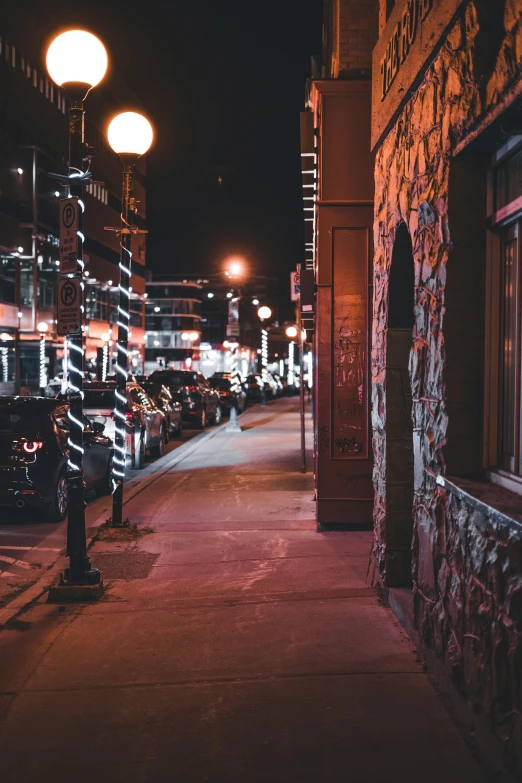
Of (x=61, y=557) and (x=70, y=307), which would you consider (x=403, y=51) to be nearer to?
(x=70, y=307)

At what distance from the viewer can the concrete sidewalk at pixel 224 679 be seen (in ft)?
14.1

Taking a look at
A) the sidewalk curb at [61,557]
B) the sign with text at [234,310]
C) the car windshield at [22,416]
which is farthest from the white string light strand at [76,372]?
the sign with text at [234,310]

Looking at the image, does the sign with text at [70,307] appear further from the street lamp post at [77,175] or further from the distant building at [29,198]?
the distant building at [29,198]

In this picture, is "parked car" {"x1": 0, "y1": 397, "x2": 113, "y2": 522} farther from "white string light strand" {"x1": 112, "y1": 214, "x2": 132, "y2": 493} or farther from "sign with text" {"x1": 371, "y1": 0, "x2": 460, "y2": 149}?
"sign with text" {"x1": 371, "y1": 0, "x2": 460, "y2": 149}

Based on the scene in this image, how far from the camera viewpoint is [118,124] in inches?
380

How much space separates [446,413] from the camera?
16.7 ft

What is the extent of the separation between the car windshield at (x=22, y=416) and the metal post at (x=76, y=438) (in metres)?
3.85

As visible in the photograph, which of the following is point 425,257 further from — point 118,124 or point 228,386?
point 228,386

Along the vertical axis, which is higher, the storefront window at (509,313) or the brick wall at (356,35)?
the brick wall at (356,35)

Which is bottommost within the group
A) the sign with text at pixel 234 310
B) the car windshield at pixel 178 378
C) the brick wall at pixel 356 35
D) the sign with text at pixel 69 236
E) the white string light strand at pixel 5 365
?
the car windshield at pixel 178 378

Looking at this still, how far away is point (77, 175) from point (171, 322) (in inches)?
4263

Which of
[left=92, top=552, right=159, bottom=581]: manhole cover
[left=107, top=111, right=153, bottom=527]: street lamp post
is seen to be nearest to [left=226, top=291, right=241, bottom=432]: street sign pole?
[left=107, top=111, right=153, bottom=527]: street lamp post

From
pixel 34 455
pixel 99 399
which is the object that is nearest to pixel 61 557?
pixel 34 455

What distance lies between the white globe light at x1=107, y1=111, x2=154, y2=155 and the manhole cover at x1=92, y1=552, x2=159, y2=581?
461 centimetres
